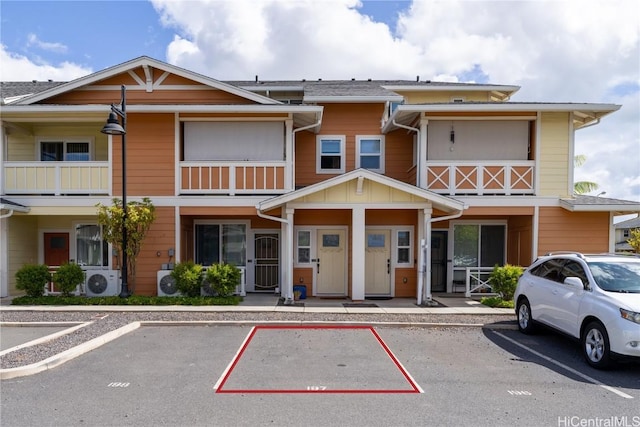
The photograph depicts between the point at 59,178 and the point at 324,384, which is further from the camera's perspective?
the point at 59,178

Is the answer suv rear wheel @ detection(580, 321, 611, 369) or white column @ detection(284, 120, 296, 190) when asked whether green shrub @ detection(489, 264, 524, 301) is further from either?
white column @ detection(284, 120, 296, 190)

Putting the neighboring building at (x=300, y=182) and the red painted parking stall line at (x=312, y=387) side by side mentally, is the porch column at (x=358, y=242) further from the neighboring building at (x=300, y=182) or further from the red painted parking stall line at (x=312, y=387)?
the red painted parking stall line at (x=312, y=387)

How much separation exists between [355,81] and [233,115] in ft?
22.2

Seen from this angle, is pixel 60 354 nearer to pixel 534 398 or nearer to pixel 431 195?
pixel 534 398

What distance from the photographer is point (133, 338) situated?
25.4 ft

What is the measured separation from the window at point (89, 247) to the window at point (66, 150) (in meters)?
2.27

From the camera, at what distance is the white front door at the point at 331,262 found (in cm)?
1296

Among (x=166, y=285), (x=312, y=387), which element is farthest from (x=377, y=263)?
(x=312, y=387)

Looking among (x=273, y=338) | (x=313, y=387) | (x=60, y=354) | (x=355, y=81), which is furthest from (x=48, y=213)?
(x=355, y=81)

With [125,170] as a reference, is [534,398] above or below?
below

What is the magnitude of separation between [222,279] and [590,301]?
8227 millimetres

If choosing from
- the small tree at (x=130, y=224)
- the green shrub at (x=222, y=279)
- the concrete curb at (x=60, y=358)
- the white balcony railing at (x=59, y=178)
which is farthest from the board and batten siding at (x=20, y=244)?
the concrete curb at (x=60, y=358)

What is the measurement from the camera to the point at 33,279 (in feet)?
36.2

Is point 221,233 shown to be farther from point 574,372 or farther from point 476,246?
point 574,372
